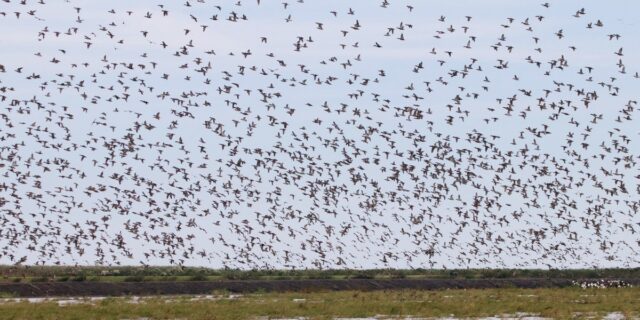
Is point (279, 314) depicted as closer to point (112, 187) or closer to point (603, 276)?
point (112, 187)

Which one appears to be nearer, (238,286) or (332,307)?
(332,307)

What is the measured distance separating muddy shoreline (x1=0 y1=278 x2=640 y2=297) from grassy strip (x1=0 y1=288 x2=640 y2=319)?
24.0 ft

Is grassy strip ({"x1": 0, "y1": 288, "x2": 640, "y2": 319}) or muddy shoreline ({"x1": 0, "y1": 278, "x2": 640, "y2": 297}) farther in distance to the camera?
muddy shoreline ({"x1": 0, "y1": 278, "x2": 640, "y2": 297})

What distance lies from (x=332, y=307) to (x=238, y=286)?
22320mm

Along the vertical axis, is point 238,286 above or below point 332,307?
below

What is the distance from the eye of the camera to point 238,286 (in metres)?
78.1

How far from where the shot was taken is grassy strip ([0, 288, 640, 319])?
51375 millimetres

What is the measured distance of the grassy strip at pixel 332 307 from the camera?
169ft

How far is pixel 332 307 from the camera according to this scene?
185 feet

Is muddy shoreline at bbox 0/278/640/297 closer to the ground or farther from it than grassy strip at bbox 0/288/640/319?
closer to the ground

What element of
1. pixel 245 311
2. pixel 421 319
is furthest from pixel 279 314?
pixel 421 319

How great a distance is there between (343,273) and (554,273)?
19.1 meters

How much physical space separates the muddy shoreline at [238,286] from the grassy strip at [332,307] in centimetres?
732

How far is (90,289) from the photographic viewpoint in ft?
234
